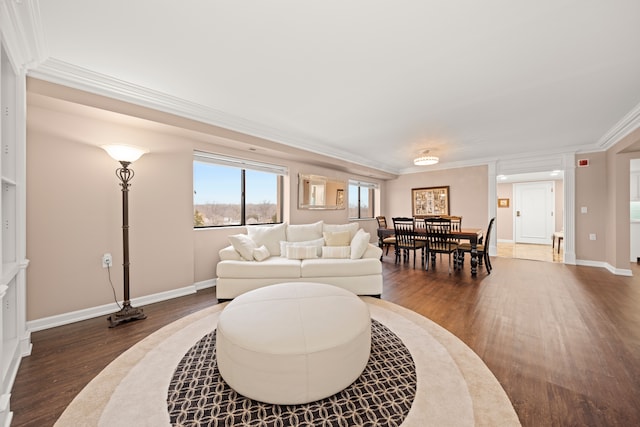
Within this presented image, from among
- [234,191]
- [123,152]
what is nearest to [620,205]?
[234,191]

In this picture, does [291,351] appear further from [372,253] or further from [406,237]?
[406,237]

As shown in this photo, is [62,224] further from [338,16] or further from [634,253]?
[634,253]

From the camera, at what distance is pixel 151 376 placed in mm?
1638

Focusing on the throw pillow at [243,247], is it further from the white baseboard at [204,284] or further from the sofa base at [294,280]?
the white baseboard at [204,284]

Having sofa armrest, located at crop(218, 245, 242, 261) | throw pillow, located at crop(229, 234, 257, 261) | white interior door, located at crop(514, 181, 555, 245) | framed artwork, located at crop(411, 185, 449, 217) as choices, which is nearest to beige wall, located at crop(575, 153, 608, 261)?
framed artwork, located at crop(411, 185, 449, 217)

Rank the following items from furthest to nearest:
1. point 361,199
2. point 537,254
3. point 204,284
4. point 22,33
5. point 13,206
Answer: point 361,199, point 537,254, point 204,284, point 13,206, point 22,33

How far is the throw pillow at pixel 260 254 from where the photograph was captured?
320 cm

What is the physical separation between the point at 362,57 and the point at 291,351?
2280 millimetres

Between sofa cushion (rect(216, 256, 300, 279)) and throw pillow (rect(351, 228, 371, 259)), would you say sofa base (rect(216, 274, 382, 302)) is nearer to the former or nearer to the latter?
sofa cushion (rect(216, 256, 300, 279))

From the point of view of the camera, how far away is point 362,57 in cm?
205

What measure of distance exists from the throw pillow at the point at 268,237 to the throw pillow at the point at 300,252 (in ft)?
1.03

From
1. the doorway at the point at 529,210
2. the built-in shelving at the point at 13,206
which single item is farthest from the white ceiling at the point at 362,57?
the doorway at the point at 529,210

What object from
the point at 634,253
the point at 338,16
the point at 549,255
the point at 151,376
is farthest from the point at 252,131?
the point at 634,253

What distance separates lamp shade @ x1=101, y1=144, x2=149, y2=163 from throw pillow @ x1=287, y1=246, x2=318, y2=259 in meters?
2.08
